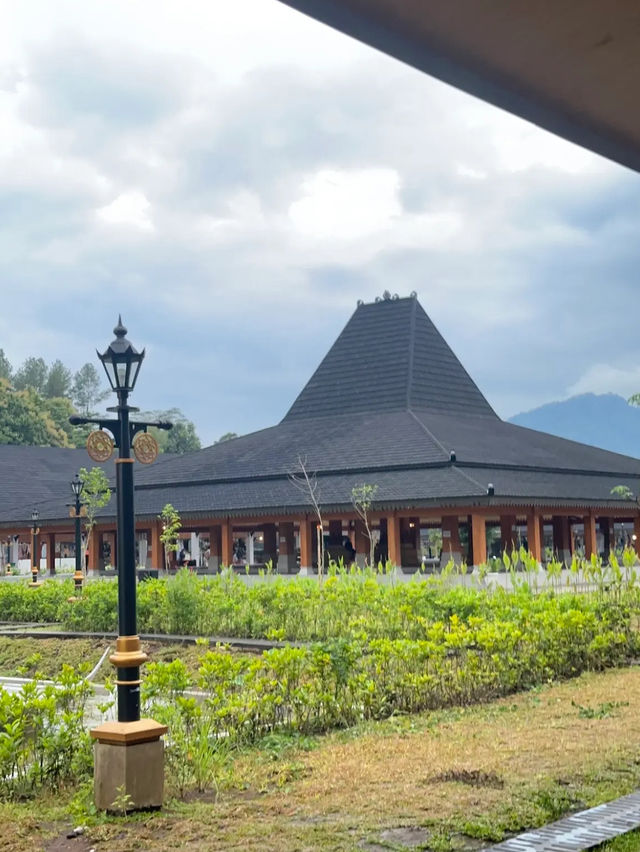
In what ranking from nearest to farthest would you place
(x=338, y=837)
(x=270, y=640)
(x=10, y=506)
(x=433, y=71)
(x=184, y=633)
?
(x=433, y=71) → (x=338, y=837) → (x=270, y=640) → (x=184, y=633) → (x=10, y=506)

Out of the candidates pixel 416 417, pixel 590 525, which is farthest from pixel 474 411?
pixel 590 525

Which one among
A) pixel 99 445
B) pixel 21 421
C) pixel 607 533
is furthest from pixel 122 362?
pixel 21 421

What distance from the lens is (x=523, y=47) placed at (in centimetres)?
313

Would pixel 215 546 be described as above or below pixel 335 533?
below

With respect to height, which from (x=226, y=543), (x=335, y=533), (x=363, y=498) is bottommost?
(x=226, y=543)

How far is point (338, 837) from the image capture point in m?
4.69

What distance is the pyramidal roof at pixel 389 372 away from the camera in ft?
114

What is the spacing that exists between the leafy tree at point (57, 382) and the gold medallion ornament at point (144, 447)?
94.0 metres

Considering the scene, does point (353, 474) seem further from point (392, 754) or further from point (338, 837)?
point (338, 837)

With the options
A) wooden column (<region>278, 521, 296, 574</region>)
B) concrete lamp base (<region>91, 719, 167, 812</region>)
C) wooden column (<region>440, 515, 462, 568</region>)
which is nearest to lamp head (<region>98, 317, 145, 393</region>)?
concrete lamp base (<region>91, 719, 167, 812</region>)

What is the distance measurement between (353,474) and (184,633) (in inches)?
610

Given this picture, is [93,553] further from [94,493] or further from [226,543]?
[226,543]

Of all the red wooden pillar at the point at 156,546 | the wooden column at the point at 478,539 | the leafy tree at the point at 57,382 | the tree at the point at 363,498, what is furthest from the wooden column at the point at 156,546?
the leafy tree at the point at 57,382

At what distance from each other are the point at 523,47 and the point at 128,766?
13.2 feet
